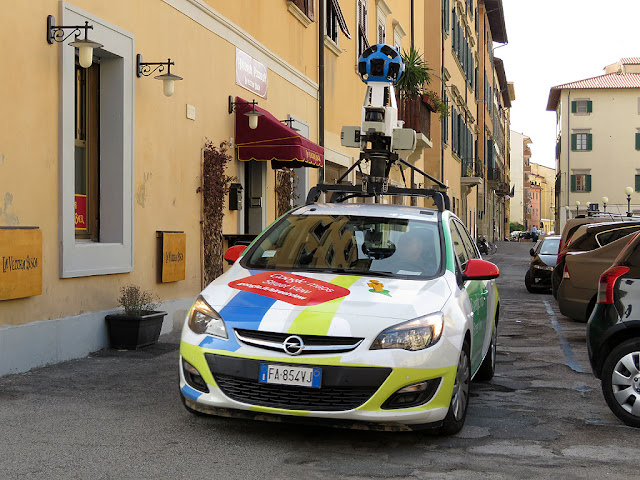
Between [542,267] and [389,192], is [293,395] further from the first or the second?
[542,267]

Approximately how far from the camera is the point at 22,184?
7797 mm

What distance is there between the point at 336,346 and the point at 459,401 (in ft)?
3.49

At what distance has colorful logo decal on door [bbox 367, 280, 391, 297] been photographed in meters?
5.68

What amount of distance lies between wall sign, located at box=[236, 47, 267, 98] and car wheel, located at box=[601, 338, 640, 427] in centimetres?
858

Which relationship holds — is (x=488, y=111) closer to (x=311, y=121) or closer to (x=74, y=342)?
(x=311, y=121)

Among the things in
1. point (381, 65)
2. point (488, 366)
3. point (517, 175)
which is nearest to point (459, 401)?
point (488, 366)

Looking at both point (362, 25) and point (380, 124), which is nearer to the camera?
point (380, 124)

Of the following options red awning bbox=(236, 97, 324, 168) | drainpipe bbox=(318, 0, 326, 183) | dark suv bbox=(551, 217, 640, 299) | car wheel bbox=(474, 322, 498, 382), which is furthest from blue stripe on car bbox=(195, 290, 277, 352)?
drainpipe bbox=(318, 0, 326, 183)

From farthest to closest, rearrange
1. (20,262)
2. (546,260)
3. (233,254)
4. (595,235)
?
(546,260) < (595,235) < (20,262) < (233,254)

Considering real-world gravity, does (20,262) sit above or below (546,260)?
above

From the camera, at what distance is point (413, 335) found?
5297mm

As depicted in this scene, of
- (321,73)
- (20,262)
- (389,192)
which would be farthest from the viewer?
(321,73)

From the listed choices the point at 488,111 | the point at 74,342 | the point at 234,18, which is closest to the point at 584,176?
the point at 488,111

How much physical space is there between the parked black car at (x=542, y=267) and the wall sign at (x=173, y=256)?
11.4 m
